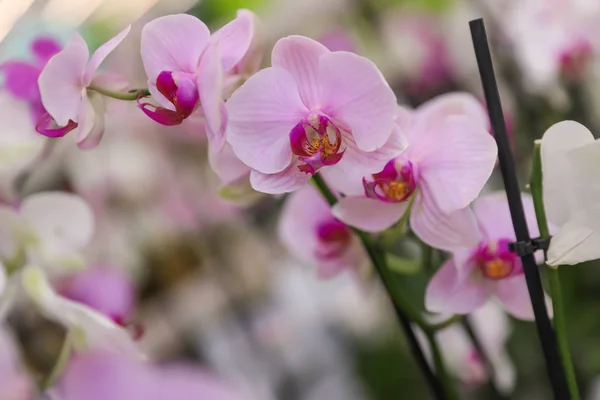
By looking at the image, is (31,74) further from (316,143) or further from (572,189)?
(572,189)

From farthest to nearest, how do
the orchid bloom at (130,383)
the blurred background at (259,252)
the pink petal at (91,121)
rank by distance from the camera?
Answer: the blurred background at (259,252) → the pink petal at (91,121) → the orchid bloom at (130,383)

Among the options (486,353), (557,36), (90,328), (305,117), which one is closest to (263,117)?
(305,117)

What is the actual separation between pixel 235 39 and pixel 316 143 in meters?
0.07

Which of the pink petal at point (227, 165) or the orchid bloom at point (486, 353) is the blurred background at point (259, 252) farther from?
the pink petal at point (227, 165)

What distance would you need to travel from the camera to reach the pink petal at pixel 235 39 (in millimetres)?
296

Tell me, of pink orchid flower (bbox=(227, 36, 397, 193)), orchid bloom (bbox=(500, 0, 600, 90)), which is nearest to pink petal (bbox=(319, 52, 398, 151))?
pink orchid flower (bbox=(227, 36, 397, 193))

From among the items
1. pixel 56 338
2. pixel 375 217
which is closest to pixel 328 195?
pixel 375 217

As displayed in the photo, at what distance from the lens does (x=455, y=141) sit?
312mm

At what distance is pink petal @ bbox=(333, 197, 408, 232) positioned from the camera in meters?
0.31

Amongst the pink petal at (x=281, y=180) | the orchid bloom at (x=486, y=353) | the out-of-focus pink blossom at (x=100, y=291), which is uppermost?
the pink petal at (x=281, y=180)

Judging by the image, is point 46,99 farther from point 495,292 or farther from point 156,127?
point 156,127

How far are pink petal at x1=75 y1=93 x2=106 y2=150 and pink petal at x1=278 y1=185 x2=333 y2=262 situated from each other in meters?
0.16

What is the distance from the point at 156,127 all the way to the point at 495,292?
1.63 ft

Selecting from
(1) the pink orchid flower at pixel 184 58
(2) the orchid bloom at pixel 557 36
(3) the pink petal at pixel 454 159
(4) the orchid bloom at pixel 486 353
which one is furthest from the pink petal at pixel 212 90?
(2) the orchid bloom at pixel 557 36
